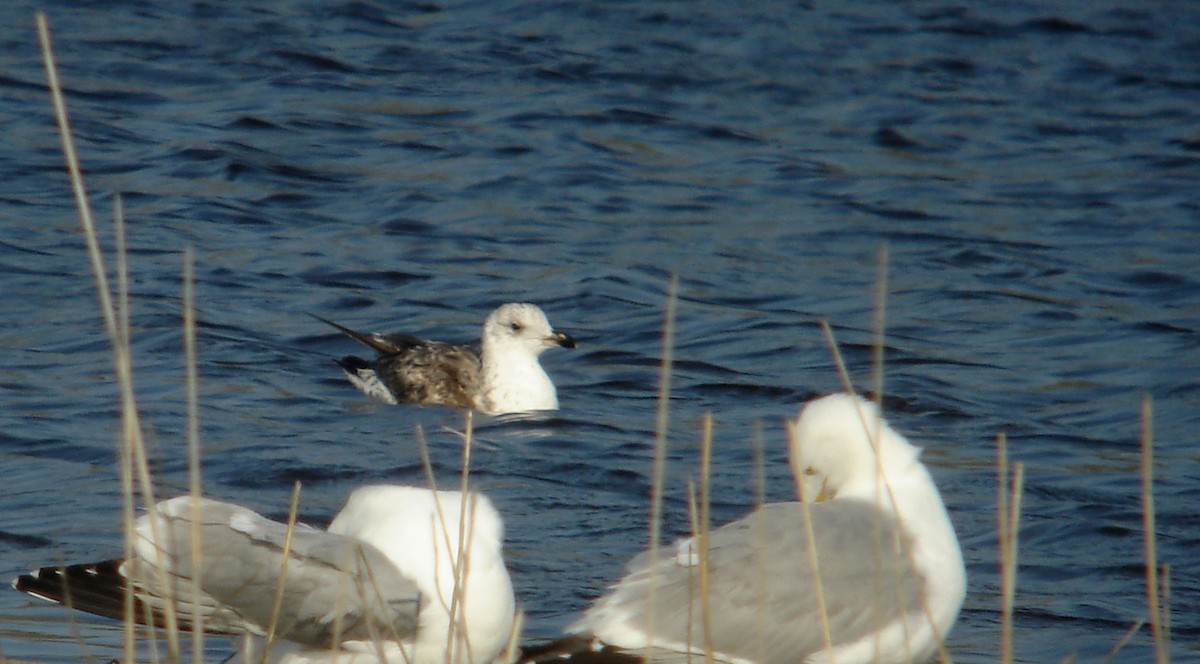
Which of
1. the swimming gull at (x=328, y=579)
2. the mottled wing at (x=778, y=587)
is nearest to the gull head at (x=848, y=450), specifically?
the mottled wing at (x=778, y=587)

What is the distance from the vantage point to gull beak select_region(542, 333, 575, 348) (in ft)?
32.5

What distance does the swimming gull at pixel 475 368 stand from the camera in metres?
9.80

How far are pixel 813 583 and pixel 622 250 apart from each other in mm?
7738

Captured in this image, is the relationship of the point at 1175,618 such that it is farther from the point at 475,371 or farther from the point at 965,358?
the point at 475,371

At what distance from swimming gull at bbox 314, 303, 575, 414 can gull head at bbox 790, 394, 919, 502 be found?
4.76 m

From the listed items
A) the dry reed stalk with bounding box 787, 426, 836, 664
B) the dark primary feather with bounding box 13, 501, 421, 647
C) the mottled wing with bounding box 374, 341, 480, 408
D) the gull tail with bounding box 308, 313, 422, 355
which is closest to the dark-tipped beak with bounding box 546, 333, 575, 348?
the mottled wing with bounding box 374, 341, 480, 408

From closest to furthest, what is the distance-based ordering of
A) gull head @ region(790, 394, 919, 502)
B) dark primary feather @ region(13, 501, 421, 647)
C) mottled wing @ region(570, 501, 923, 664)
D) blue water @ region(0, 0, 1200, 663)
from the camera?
dark primary feather @ region(13, 501, 421, 647), mottled wing @ region(570, 501, 923, 664), gull head @ region(790, 394, 919, 502), blue water @ region(0, 0, 1200, 663)

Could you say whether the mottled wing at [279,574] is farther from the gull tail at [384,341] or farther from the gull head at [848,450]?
the gull tail at [384,341]

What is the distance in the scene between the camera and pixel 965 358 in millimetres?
10133

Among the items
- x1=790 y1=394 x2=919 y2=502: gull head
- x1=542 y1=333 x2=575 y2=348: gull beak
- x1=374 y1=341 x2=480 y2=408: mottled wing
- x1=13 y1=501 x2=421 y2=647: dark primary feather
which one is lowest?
x1=13 y1=501 x2=421 y2=647: dark primary feather

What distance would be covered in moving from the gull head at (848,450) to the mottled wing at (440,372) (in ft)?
16.8

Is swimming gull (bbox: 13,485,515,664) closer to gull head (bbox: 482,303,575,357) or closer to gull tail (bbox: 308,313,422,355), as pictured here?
gull head (bbox: 482,303,575,357)

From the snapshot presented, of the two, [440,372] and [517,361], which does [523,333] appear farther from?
[440,372]

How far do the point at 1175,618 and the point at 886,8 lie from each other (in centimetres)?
1332
